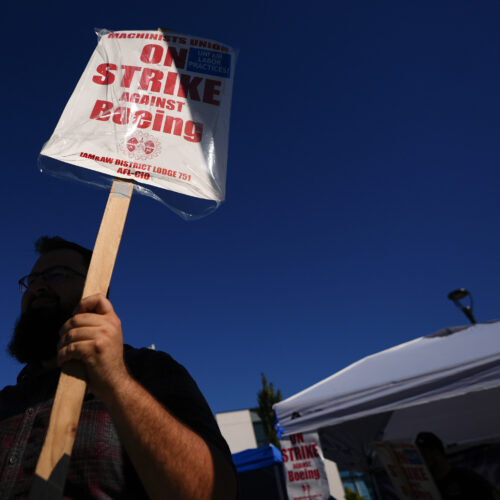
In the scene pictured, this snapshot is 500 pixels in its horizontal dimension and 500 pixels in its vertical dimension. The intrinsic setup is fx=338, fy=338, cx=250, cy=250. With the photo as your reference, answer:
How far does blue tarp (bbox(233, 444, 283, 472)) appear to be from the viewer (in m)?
7.49

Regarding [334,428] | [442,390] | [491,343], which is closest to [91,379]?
[442,390]

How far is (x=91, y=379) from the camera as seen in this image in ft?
2.55

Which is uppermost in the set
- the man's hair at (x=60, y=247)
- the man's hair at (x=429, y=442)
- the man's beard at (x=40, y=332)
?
the man's hair at (x=60, y=247)

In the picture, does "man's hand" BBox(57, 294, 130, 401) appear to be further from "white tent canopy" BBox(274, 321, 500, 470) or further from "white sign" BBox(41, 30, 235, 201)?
"white tent canopy" BBox(274, 321, 500, 470)

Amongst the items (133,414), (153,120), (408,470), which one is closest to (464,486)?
(408,470)

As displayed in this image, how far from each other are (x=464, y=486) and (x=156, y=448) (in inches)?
155

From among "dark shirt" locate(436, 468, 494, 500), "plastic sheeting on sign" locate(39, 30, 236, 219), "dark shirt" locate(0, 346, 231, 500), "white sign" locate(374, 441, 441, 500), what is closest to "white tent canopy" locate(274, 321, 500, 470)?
"white sign" locate(374, 441, 441, 500)

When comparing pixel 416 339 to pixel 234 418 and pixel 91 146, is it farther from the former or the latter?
pixel 234 418

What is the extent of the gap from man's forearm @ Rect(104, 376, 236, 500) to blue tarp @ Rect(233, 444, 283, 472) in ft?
25.6

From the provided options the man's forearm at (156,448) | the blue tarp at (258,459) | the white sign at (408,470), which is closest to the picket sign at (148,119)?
the man's forearm at (156,448)

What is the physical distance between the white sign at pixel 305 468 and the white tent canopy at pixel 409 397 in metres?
0.31

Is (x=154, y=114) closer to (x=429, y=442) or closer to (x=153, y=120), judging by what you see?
(x=153, y=120)

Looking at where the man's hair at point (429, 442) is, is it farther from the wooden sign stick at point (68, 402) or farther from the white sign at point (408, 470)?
the wooden sign stick at point (68, 402)

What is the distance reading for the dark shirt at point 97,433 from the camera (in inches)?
37.0
